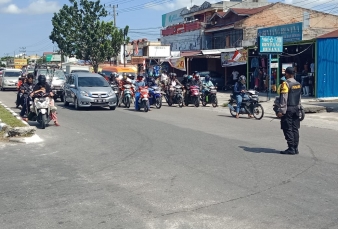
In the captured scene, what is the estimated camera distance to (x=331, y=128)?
51.3 ft

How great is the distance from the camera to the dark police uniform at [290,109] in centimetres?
1003

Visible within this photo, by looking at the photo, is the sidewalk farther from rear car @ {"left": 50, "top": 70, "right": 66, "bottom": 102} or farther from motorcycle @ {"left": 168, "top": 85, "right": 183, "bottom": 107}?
rear car @ {"left": 50, "top": 70, "right": 66, "bottom": 102}

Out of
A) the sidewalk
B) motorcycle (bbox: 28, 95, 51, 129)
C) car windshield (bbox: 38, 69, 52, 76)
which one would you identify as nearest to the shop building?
the sidewalk

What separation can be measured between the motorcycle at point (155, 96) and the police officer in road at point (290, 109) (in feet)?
42.3

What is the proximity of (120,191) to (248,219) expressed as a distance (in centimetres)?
218

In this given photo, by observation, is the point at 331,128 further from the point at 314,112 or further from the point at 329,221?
the point at 329,221

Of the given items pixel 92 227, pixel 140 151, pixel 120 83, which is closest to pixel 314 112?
pixel 120 83

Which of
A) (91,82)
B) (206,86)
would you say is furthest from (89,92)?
(206,86)

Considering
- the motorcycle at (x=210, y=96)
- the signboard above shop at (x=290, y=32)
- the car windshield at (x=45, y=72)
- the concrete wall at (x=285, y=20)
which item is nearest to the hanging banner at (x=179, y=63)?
the concrete wall at (x=285, y=20)

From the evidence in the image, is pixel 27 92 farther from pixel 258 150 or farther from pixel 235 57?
pixel 235 57

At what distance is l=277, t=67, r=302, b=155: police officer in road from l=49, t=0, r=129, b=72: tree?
4056cm

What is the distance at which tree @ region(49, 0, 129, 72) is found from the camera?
4891 centimetres

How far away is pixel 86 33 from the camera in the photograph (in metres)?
49.5

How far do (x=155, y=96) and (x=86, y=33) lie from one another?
28601 mm
